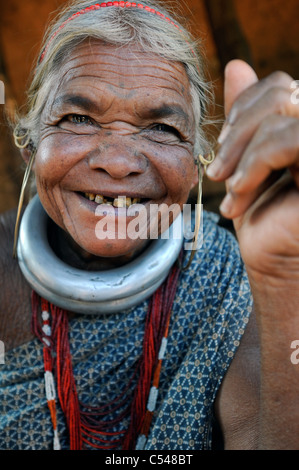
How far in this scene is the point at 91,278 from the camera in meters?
2.14

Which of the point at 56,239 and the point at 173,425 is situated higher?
the point at 56,239

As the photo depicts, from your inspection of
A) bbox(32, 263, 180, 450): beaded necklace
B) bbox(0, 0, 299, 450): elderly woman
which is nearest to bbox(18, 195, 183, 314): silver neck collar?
bbox(0, 0, 299, 450): elderly woman

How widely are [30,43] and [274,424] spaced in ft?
16.0

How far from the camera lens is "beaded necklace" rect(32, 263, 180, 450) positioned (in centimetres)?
221

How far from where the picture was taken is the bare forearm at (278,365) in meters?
1.46

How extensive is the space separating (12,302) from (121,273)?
0.51m

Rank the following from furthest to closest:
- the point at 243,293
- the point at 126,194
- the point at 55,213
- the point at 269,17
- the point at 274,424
A: the point at 269,17
the point at 243,293
the point at 55,213
the point at 126,194
the point at 274,424

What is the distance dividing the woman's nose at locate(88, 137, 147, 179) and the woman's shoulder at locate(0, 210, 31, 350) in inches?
28.6

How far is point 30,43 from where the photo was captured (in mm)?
5488

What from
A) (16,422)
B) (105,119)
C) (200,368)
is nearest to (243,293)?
(200,368)

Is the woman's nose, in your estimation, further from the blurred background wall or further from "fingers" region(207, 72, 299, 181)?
the blurred background wall

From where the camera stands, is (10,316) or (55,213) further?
(10,316)

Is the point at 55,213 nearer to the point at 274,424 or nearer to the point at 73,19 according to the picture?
the point at 73,19

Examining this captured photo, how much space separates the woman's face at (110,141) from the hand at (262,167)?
620mm
